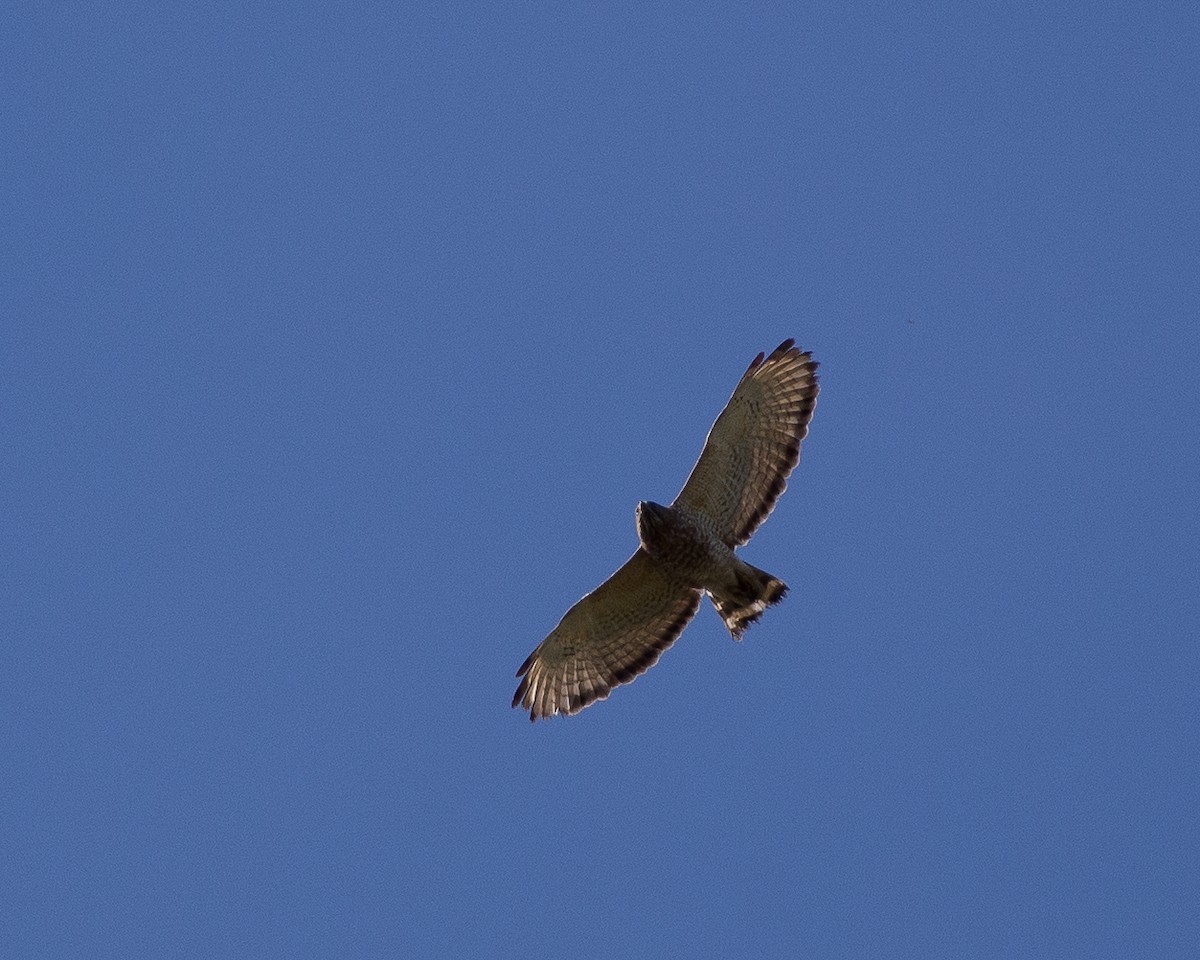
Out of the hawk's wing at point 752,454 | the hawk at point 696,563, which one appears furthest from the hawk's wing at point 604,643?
the hawk's wing at point 752,454

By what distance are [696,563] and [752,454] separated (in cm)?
129

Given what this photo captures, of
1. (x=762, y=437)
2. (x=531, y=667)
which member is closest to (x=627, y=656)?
(x=531, y=667)

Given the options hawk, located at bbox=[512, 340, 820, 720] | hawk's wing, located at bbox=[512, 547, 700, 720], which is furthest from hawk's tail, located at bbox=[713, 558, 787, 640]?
Result: hawk's wing, located at bbox=[512, 547, 700, 720]

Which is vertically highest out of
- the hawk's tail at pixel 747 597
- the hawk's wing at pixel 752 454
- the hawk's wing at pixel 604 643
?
the hawk's wing at pixel 752 454

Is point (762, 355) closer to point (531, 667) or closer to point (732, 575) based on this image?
Answer: point (732, 575)

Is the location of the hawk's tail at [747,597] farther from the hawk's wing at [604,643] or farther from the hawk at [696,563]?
the hawk's wing at [604,643]

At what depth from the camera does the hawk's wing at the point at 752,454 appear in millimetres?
15859

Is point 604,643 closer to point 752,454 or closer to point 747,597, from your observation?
point 747,597

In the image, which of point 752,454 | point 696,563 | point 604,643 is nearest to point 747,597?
point 696,563

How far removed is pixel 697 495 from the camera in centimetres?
1590

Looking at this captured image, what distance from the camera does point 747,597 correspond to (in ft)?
51.2

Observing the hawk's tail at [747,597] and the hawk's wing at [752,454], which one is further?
the hawk's wing at [752,454]

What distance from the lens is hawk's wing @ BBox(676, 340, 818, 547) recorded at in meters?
15.9

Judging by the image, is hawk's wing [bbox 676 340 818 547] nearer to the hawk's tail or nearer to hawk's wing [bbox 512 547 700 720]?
the hawk's tail
